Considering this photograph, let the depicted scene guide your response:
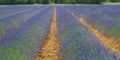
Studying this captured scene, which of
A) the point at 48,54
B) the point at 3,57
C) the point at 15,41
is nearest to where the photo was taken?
the point at 3,57

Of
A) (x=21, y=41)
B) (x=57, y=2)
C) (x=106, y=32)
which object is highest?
(x=21, y=41)

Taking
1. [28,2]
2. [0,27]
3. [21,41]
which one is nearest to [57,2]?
[28,2]

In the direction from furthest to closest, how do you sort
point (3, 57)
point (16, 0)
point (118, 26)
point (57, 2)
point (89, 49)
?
point (57, 2) < point (16, 0) < point (118, 26) < point (89, 49) < point (3, 57)

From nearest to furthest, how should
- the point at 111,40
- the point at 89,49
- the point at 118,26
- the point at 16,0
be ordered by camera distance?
the point at 89,49 < the point at 111,40 < the point at 118,26 < the point at 16,0

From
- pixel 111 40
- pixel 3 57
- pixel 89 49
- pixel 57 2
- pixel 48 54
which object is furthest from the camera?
pixel 57 2

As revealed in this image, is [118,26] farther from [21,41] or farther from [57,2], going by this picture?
[57,2]

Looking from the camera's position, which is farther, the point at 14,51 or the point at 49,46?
the point at 49,46

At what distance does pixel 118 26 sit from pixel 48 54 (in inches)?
216

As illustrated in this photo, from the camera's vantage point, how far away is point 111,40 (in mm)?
14070

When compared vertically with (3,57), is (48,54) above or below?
below

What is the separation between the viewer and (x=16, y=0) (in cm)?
9131

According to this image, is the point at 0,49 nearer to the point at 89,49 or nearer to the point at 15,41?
the point at 15,41

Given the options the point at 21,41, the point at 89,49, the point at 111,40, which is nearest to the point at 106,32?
the point at 111,40

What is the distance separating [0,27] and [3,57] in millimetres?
9904
